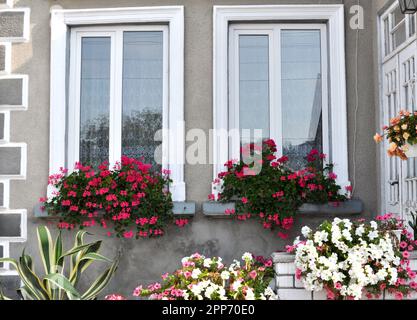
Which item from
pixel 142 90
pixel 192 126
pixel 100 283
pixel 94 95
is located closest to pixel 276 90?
pixel 192 126

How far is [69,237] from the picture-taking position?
210 inches

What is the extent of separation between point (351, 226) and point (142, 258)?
2084 mm

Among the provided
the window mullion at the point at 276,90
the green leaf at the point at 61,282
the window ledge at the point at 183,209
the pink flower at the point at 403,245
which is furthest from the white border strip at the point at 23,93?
the pink flower at the point at 403,245

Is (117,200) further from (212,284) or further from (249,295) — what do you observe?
(249,295)

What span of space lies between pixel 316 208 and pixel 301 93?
116 centimetres

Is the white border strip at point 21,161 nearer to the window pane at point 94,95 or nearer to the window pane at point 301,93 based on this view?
the window pane at point 94,95

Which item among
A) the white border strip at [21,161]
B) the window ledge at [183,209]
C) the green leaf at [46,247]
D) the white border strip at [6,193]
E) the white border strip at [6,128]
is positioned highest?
the white border strip at [6,128]

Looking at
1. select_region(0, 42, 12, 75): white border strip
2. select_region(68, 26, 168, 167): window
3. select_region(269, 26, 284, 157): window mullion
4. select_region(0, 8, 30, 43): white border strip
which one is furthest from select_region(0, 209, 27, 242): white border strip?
select_region(269, 26, 284, 157): window mullion

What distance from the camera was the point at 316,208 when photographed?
510 cm

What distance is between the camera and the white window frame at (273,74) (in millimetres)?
5430

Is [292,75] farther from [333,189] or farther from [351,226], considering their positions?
[351,226]

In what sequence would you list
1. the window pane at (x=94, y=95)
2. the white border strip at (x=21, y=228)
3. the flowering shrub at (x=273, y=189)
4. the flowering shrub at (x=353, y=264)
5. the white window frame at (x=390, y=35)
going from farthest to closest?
the window pane at (x=94, y=95), the white border strip at (x=21, y=228), the flowering shrub at (x=273, y=189), the white window frame at (x=390, y=35), the flowering shrub at (x=353, y=264)

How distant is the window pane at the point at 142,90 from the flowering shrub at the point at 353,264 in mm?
2147

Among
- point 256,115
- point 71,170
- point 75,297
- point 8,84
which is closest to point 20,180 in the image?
point 71,170
